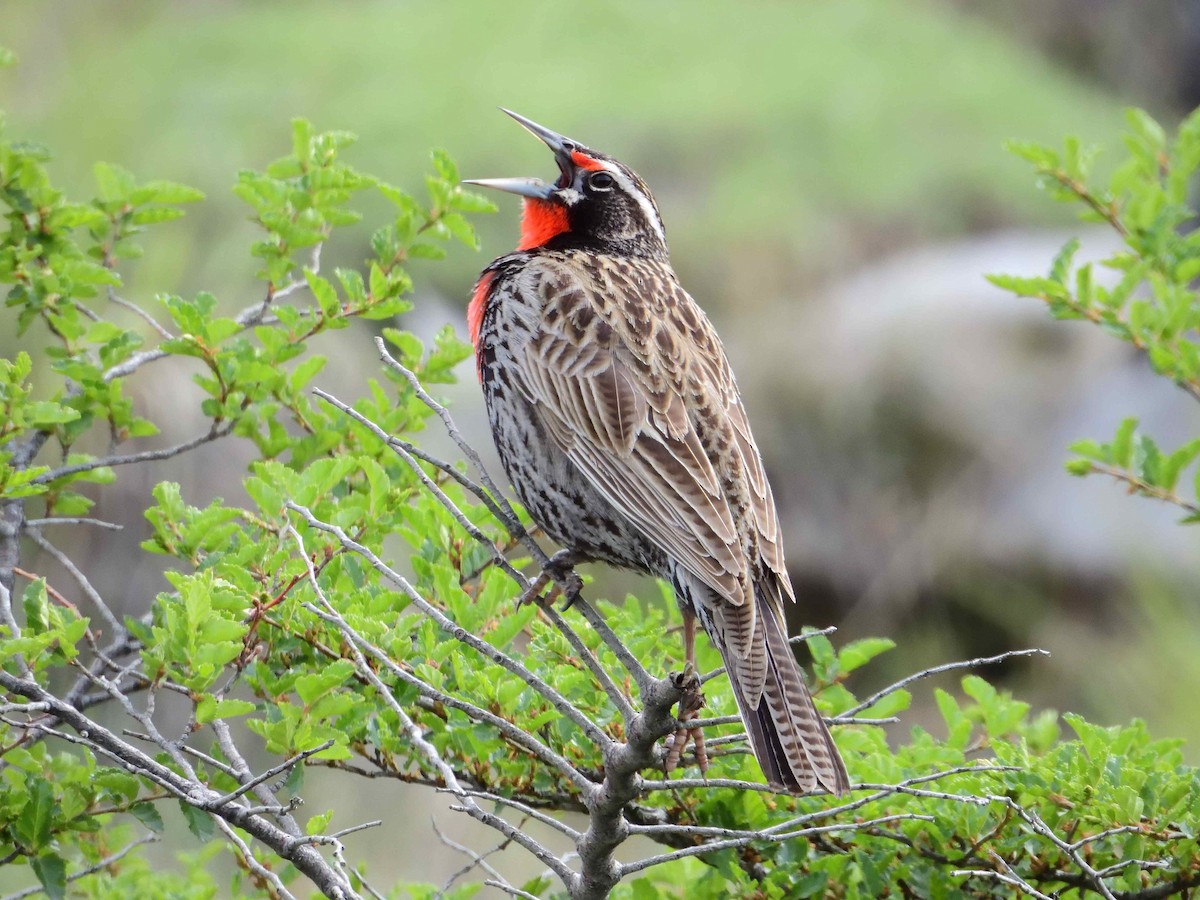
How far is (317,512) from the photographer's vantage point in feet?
8.35

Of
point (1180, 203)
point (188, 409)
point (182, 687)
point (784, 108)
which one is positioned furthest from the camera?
point (784, 108)

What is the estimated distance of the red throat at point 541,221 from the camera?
357 centimetres

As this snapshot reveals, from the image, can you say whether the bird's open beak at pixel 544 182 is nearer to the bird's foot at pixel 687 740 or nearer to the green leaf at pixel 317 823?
the bird's foot at pixel 687 740

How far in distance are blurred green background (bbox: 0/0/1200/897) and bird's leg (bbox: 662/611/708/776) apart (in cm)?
375

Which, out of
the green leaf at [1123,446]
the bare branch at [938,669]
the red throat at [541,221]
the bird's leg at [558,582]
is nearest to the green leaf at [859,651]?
the bare branch at [938,669]

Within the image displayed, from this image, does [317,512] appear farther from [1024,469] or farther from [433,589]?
[1024,469]

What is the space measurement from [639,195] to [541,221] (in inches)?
9.7

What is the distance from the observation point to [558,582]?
8.61 ft

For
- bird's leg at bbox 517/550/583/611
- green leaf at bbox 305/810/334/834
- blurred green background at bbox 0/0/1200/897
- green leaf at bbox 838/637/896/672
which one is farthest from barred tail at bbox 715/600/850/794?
blurred green background at bbox 0/0/1200/897

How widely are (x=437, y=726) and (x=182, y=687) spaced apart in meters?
0.43

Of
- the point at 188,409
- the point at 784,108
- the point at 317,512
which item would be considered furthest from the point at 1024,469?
the point at 317,512

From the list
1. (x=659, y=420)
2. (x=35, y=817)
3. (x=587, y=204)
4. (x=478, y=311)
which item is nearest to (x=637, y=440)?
(x=659, y=420)

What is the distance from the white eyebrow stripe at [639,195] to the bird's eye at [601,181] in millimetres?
13

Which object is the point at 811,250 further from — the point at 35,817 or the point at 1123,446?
the point at 35,817
